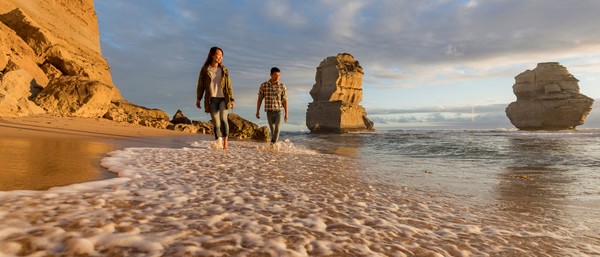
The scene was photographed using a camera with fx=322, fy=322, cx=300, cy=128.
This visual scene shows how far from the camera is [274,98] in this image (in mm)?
8867

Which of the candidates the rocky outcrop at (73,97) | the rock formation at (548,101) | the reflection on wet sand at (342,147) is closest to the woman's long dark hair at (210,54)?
the reflection on wet sand at (342,147)

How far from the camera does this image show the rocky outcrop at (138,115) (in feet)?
55.7

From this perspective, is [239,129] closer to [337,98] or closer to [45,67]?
[45,67]

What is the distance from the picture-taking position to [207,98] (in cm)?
808

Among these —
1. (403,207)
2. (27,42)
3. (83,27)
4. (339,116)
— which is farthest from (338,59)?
(403,207)

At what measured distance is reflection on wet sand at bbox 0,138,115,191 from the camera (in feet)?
9.57

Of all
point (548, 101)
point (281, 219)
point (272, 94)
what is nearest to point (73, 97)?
point (272, 94)

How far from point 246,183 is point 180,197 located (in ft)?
3.24

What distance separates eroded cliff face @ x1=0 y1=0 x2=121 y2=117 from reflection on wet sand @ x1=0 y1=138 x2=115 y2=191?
26.1 ft

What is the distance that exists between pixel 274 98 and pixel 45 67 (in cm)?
1556

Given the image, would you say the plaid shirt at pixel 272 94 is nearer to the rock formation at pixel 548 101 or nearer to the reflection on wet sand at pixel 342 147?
the reflection on wet sand at pixel 342 147

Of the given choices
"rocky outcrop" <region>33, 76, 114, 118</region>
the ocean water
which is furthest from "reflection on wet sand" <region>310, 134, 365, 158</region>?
"rocky outcrop" <region>33, 76, 114, 118</region>

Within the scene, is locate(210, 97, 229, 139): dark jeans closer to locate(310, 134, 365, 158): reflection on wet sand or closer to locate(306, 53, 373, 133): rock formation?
locate(310, 134, 365, 158): reflection on wet sand

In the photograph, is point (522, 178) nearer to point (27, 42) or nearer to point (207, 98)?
point (207, 98)
